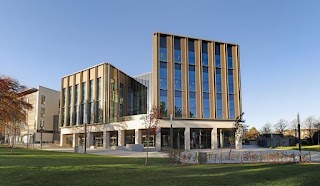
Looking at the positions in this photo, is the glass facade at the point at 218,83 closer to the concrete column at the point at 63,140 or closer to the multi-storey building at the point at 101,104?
the multi-storey building at the point at 101,104

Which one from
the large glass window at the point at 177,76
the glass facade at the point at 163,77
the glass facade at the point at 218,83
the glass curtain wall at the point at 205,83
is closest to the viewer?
the glass facade at the point at 163,77

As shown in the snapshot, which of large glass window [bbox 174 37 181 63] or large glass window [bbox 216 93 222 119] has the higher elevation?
large glass window [bbox 174 37 181 63]

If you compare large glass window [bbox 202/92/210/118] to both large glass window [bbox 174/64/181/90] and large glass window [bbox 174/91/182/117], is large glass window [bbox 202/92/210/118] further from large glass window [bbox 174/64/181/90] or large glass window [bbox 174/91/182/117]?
large glass window [bbox 174/64/181/90]

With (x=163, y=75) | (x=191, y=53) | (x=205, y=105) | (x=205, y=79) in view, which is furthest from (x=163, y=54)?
(x=205, y=105)

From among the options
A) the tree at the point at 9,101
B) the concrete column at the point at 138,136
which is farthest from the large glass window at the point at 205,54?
the tree at the point at 9,101

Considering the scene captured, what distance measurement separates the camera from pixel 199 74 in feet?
188

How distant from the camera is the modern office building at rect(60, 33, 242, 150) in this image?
2154 inches

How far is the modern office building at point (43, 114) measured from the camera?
9319 centimetres

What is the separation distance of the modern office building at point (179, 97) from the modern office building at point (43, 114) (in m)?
31.8

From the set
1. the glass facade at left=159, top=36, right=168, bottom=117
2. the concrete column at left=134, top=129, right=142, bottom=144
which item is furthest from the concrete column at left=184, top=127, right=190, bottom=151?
the concrete column at left=134, top=129, right=142, bottom=144

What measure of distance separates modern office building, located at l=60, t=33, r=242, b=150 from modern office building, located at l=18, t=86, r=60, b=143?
31.8 m

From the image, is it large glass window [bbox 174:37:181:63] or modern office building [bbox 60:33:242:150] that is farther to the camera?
large glass window [bbox 174:37:181:63]

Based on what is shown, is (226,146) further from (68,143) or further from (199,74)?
(68,143)

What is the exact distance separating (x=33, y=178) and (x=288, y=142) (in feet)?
266
